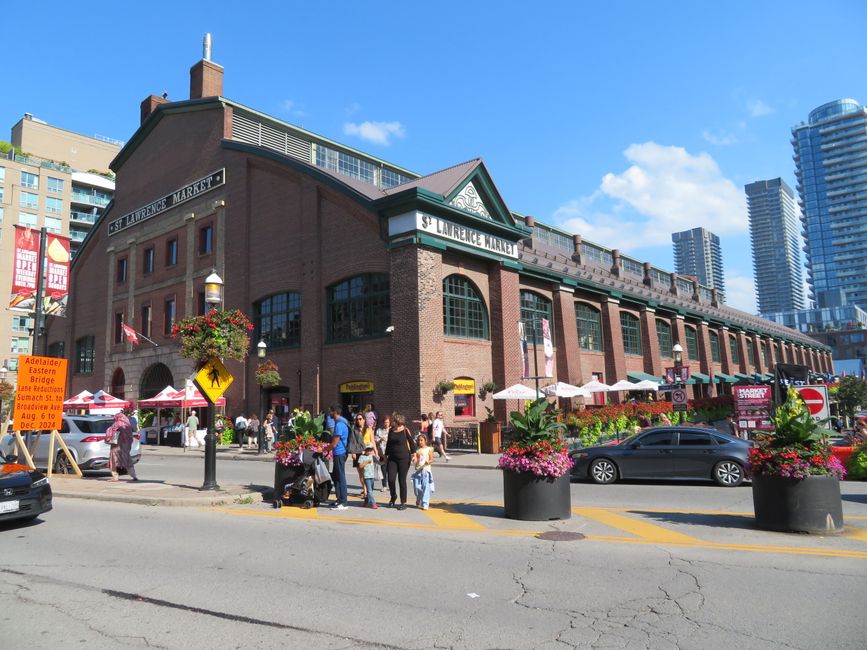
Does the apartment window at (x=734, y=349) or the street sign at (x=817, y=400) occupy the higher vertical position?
the apartment window at (x=734, y=349)

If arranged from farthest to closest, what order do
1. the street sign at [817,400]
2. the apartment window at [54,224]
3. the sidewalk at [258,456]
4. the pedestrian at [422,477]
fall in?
the apartment window at [54,224] → the sidewalk at [258,456] → the street sign at [817,400] → the pedestrian at [422,477]

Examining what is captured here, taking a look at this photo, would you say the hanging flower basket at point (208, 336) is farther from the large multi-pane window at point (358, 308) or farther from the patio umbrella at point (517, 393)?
the patio umbrella at point (517, 393)

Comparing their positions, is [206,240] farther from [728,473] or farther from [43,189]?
[43,189]

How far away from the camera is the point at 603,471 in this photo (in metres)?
14.9

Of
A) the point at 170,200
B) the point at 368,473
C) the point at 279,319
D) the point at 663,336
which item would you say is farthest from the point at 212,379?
the point at 663,336

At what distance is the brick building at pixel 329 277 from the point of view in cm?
2605

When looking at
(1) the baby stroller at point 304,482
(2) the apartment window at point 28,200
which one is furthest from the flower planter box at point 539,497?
(2) the apartment window at point 28,200

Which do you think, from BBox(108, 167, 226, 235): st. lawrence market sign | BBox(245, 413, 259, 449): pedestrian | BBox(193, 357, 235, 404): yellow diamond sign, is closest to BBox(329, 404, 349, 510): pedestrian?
BBox(193, 357, 235, 404): yellow diamond sign

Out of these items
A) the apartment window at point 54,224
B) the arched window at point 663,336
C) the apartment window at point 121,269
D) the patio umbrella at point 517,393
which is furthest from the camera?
the apartment window at point 54,224

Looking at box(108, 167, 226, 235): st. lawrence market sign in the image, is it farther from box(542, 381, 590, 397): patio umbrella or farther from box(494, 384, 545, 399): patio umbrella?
box(542, 381, 590, 397): patio umbrella

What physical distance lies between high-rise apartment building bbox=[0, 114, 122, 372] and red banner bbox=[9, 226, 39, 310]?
50113mm

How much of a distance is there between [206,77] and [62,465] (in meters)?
29.6

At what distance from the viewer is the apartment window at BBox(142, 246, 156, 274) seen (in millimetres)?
40344

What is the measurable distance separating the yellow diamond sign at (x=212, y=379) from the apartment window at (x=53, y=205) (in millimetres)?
77786
